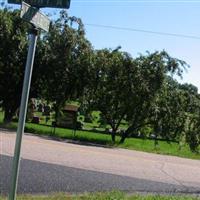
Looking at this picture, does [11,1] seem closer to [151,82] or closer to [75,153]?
[75,153]

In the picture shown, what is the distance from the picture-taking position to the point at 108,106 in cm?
2688

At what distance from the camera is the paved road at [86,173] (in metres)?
10.5

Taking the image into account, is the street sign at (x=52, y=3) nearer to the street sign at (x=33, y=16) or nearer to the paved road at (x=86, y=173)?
the street sign at (x=33, y=16)

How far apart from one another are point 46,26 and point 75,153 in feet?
38.6

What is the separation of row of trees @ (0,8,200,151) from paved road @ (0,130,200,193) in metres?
8.22

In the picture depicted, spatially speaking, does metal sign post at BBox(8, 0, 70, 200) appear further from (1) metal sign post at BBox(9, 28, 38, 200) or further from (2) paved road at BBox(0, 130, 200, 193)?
(2) paved road at BBox(0, 130, 200, 193)

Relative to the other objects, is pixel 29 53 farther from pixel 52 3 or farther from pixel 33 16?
pixel 52 3

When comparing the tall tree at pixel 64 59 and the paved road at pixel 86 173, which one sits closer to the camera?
the paved road at pixel 86 173

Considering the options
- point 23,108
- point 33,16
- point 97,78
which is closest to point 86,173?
point 23,108

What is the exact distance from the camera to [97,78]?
2631 cm

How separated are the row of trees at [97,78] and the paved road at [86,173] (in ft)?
27.0

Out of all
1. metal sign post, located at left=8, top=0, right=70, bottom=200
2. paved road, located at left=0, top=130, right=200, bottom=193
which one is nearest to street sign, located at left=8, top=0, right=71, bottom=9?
metal sign post, located at left=8, top=0, right=70, bottom=200

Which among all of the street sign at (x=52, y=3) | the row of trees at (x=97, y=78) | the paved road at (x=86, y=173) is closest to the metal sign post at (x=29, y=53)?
the street sign at (x=52, y=3)

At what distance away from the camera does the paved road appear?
10508mm
